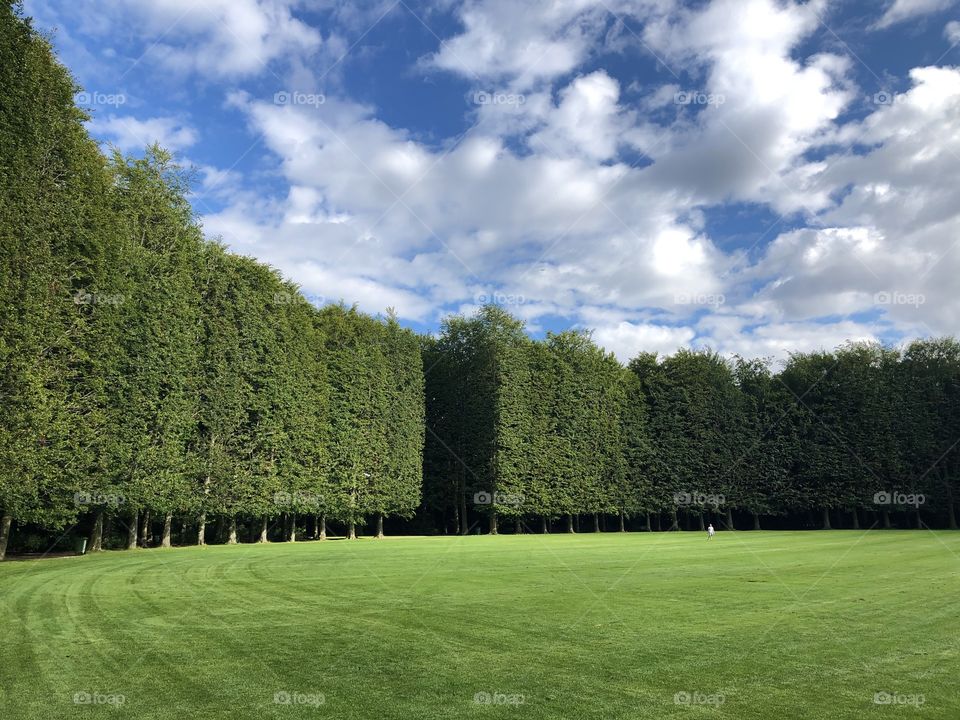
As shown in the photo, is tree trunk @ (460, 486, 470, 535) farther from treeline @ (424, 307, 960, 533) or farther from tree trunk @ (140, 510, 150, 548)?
tree trunk @ (140, 510, 150, 548)

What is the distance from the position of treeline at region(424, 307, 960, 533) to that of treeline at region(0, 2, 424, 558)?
8431mm

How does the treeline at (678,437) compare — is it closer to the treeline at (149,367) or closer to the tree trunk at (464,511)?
the tree trunk at (464,511)

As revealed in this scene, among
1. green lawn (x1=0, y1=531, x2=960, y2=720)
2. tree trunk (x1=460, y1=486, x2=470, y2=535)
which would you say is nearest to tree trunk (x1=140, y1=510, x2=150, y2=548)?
green lawn (x1=0, y1=531, x2=960, y2=720)

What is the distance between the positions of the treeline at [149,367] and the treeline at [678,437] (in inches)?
332

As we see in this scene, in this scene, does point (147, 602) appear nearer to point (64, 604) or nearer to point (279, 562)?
point (64, 604)

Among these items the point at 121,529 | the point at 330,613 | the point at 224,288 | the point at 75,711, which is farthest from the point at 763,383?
the point at 75,711

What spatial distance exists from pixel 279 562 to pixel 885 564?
20293 mm

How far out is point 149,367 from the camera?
31.3 meters

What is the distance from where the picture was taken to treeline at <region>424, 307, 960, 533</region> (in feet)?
188

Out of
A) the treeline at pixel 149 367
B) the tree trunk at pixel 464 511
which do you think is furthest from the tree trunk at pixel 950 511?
the treeline at pixel 149 367

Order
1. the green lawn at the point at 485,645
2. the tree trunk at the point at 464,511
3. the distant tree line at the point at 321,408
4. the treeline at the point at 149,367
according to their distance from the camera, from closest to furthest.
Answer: the green lawn at the point at 485,645 → the treeline at the point at 149,367 → the distant tree line at the point at 321,408 → the tree trunk at the point at 464,511

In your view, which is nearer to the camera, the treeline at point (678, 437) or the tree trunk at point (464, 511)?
the tree trunk at point (464, 511)

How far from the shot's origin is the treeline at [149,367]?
80.0ft

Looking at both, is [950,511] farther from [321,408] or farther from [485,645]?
[485,645]
